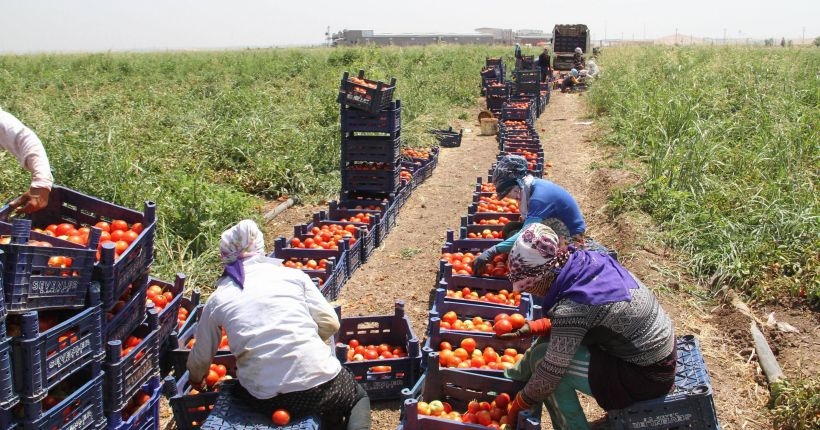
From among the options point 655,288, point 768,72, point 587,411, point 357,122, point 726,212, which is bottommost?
point 587,411

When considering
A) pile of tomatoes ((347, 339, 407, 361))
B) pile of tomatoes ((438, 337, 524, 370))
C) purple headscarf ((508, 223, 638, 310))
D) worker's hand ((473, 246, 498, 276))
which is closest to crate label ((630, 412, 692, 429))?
purple headscarf ((508, 223, 638, 310))

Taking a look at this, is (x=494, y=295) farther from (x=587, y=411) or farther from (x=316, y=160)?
(x=316, y=160)

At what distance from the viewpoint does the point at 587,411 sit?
185 inches

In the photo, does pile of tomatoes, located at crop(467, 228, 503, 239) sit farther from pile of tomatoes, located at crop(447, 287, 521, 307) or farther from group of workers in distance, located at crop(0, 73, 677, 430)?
group of workers in distance, located at crop(0, 73, 677, 430)

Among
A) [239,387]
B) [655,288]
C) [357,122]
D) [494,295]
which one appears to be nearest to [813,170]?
[655,288]

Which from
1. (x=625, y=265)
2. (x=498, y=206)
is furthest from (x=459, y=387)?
(x=498, y=206)

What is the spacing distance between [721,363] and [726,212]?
299 cm

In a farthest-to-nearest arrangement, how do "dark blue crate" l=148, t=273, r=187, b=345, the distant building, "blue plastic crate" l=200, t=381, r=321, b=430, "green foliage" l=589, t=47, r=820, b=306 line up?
the distant building, "green foliage" l=589, t=47, r=820, b=306, "dark blue crate" l=148, t=273, r=187, b=345, "blue plastic crate" l=200, t=381, r=321, b=430

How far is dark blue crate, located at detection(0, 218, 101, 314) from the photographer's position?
9.64 ft

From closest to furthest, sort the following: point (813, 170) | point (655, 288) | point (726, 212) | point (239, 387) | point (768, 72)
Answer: point (239, 387), point (655, 288), point (726, 212), point (813, 170), point (768, 72)

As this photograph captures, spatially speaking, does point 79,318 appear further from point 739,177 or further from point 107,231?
point 739,177

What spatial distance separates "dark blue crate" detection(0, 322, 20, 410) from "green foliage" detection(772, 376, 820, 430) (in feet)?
15.1

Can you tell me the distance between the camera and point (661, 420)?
11.9ft

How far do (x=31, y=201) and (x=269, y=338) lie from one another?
1839 millimetres
